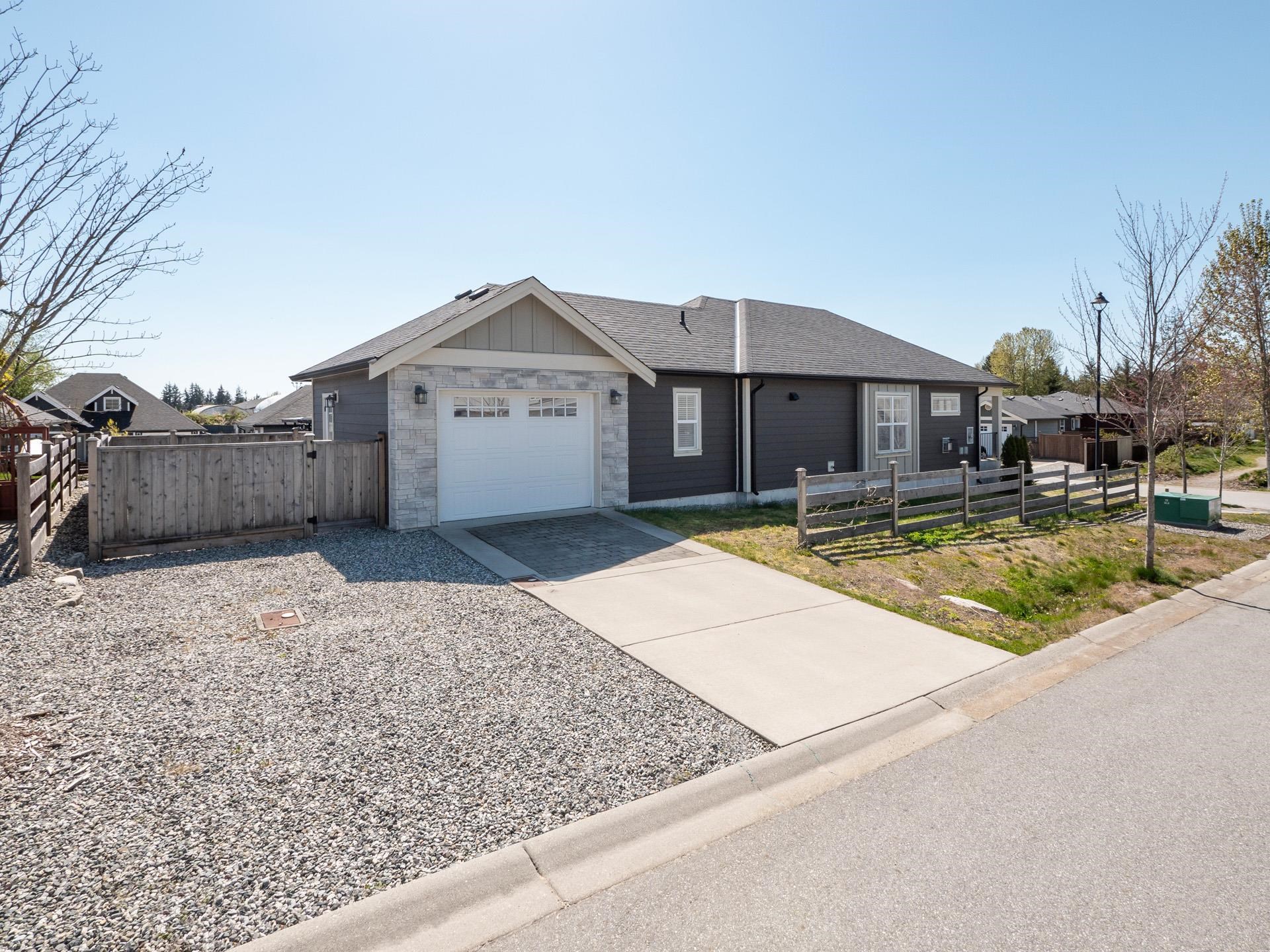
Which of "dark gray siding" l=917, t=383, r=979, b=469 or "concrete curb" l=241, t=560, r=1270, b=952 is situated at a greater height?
"dark gray siding" l=917, t=383, r=979, b=469

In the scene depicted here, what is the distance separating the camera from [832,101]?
40.9 feet

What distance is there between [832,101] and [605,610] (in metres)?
10.8

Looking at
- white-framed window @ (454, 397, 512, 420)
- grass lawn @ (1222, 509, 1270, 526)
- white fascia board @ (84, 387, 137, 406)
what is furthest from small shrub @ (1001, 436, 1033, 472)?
white fascia board @ (84, 387, 137, 406)

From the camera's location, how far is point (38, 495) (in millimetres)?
8836

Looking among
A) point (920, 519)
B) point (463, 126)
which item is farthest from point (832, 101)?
point (920, 519)

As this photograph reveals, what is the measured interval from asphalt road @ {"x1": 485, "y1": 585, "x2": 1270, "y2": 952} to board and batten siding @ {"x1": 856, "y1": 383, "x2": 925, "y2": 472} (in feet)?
42.8

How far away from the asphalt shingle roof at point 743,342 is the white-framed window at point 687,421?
65cm

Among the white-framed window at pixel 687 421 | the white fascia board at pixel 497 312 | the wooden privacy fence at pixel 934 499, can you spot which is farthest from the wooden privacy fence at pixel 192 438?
the wooden privacy fence at pixel 934 499

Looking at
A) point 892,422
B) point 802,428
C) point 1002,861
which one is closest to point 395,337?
point 802,428

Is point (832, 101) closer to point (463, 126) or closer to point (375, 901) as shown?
point (463, 126)

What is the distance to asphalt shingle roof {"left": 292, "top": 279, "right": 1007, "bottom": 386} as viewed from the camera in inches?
587

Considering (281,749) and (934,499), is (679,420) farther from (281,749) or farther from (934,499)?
(281,749)

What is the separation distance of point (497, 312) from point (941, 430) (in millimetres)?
13947

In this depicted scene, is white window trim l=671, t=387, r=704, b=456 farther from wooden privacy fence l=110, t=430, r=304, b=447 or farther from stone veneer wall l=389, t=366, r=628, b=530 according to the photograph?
wooden privacy fence l=110, t=430, r=304, b=447
